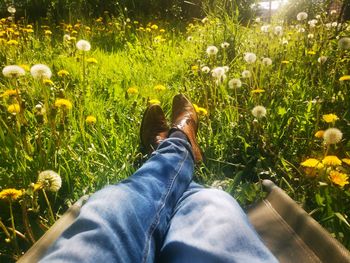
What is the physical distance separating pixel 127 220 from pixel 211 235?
25cm

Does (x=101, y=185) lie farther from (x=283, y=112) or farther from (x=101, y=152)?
(x=283, y=112)

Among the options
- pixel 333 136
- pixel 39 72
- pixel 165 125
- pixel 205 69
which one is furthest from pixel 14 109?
pixel 333 136

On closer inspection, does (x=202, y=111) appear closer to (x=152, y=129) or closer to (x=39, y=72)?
(x=152, y=129)

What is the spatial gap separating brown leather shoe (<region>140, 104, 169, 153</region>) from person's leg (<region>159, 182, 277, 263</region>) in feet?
2.36

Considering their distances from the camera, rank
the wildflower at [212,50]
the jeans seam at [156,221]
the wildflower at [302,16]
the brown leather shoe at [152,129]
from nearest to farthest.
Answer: the jeans seam at [156,221] → the brown leather shoe at [152,129] → the wildflower at [212,50] → the wildflower at [302,16]

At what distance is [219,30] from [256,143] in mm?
1920

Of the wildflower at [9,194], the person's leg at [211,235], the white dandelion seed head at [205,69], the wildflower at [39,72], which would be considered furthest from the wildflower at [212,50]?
the wildflower at [9,194]

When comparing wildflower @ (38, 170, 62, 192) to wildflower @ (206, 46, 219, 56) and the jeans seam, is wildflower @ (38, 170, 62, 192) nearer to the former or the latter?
the jeans seam

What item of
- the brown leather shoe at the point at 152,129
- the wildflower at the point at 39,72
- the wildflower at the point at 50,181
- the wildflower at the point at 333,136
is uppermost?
the wildflower at the point at 39,72

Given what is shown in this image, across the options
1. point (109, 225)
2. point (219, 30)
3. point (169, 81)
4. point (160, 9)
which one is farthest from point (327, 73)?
point (160, 9)

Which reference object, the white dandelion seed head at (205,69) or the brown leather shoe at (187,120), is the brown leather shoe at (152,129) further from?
the white dandelion seed head at (205,69)

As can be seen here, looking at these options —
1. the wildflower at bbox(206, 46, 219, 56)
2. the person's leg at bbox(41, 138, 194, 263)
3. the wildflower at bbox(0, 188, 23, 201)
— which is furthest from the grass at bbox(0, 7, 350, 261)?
the person's leg at bbox(41, 138, 194, 263)

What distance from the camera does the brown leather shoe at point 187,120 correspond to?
1725mm

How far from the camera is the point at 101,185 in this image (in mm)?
1555
